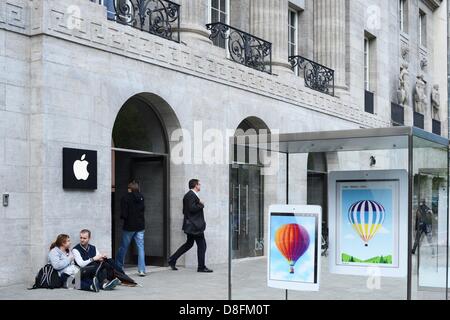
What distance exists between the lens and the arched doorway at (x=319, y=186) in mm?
8609

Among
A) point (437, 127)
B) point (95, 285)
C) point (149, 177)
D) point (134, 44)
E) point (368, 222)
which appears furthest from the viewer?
point (437, 127)

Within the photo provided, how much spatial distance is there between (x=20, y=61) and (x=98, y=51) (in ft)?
5.72

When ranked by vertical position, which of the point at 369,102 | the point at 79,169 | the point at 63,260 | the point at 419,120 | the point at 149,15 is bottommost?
the point at 63,260

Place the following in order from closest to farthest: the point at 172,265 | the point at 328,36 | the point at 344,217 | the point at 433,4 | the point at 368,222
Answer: the point at 368,222
the point at 344,217
the point at 172,265
the point at 328,36
the point at 433,4

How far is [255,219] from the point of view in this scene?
1006cm

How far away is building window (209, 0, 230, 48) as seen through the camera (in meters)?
18.8

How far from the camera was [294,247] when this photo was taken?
27.5 ft

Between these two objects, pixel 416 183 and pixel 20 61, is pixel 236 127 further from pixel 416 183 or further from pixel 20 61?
pixel 416 183

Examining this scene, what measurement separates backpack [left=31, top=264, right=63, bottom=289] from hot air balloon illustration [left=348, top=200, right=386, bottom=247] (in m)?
5.32

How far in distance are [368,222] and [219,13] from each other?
1231 centimetres

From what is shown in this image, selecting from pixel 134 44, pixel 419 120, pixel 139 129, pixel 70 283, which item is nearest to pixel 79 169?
pixel 70 283

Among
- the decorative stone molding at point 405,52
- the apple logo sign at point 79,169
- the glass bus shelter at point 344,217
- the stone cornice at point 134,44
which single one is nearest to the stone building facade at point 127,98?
the stone cornice at point 134,44

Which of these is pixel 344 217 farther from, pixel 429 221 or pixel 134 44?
pixel 134 44

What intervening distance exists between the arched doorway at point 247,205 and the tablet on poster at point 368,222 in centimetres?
104
